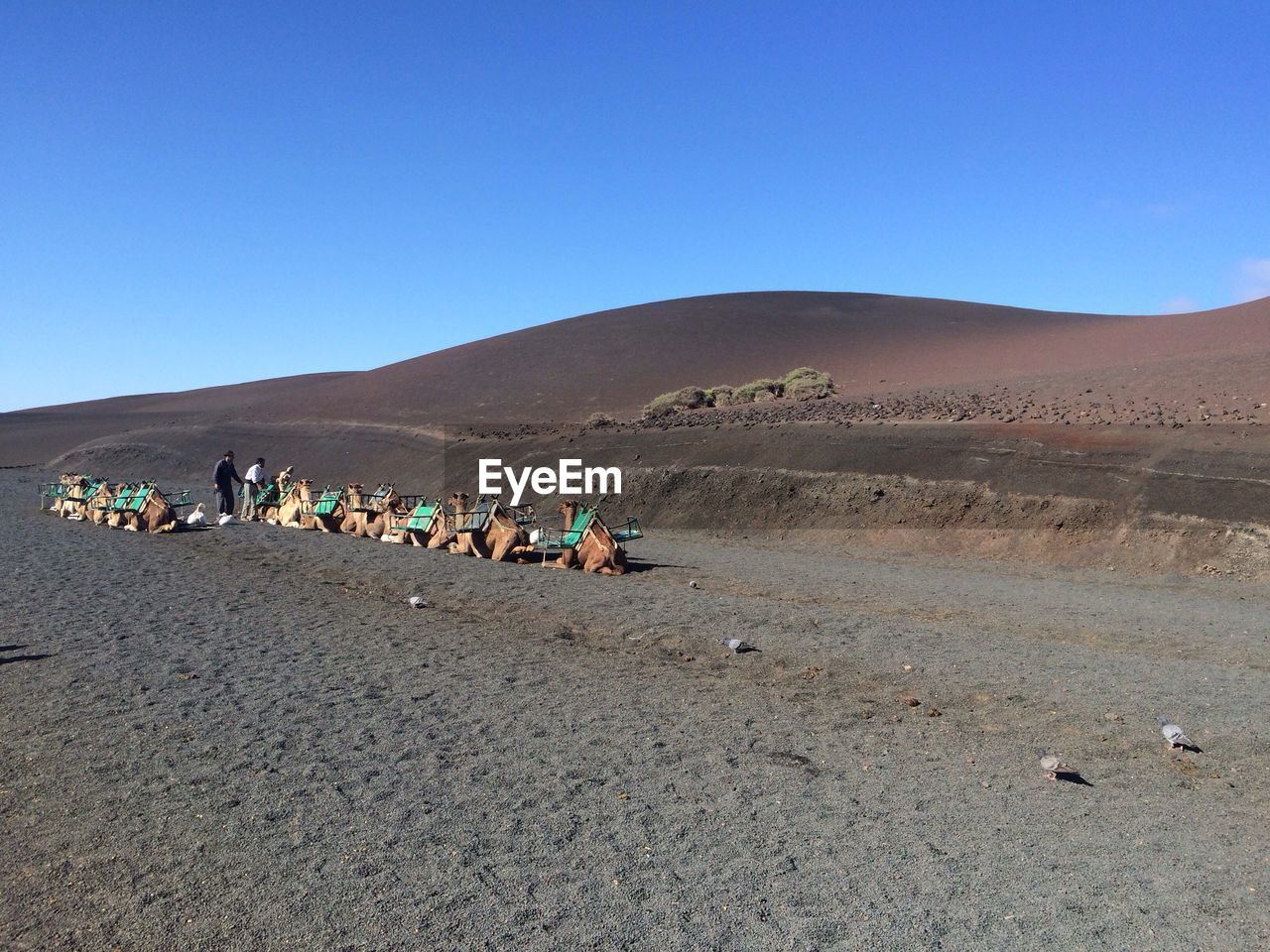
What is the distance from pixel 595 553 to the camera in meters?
14.3

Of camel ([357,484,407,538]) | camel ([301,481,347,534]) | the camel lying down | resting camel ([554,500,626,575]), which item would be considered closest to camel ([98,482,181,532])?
camel ([301,481,347,534])

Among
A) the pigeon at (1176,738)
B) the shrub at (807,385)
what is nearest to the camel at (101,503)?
the pigeon at (1176,738)

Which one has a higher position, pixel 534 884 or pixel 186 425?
pixel 186 425

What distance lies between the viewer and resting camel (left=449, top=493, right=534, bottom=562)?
15258 millimetres

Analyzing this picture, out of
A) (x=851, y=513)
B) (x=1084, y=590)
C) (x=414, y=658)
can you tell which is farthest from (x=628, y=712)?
(x=851, y=513)

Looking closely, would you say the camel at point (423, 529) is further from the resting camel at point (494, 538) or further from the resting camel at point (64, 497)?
the resting camel at point (64, 497)

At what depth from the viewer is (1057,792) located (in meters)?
5.65

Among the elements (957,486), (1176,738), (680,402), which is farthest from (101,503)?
(680,402)

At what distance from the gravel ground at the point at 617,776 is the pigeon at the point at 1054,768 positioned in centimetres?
11

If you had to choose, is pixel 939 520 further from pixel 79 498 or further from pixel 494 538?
pixel 79 498

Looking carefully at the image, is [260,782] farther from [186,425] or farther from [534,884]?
[186,425]

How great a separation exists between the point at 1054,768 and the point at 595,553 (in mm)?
9057

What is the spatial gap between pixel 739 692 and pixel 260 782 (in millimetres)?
3730

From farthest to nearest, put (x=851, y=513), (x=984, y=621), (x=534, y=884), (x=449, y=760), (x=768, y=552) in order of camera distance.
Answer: (x=851, y=513) → (x=768, y=552) → (x=984, y=621) → (x=449, y=760) → (x=534, y=884)
